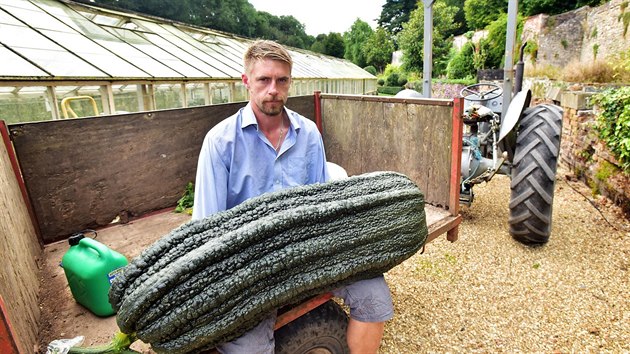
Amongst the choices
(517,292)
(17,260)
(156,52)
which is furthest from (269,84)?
(156,52)

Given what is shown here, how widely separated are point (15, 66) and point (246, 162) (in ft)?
15.3

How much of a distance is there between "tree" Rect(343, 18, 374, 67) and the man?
44.1 meters

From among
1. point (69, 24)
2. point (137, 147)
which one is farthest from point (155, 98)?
point (137, 147)

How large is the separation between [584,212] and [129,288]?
4.53m

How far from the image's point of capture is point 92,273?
61.6 inches

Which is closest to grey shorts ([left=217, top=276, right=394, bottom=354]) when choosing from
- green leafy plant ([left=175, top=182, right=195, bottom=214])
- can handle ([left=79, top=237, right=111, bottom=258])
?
can handle ([left=79, top=237, right=111, bottom=258])

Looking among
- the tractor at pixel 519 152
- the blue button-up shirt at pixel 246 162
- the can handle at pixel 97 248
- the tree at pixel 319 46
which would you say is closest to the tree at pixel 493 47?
the tractor at pixel 519 152

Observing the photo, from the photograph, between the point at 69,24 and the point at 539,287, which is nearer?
the point at 539,287

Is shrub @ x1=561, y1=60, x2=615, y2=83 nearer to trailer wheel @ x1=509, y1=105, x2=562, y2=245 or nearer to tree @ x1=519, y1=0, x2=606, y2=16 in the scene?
trailer wheel @ x1=509, y1=105, x2=562, y2=245

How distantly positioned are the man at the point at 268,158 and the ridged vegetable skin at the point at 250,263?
0.81 feet

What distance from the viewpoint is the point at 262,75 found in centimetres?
176

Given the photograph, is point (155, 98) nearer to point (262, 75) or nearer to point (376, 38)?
point (262, 75)

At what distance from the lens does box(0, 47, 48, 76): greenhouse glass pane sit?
4.34 metres

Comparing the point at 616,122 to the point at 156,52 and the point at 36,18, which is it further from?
the point at 36,18
